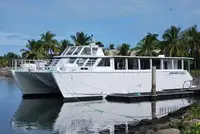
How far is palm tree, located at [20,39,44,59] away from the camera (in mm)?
61250

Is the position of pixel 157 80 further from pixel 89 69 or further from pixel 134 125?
pixel 134 125

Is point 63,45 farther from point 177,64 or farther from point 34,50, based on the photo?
point 177,64

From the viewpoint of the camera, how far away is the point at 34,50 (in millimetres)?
63094

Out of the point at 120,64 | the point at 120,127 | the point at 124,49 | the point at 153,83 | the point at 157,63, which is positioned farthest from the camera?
the point at 124,49

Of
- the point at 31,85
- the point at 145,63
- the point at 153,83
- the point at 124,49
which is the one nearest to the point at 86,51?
the point at 145,63

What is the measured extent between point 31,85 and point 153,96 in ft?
35.9

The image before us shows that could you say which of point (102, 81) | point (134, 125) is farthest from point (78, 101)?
point (134, 125)

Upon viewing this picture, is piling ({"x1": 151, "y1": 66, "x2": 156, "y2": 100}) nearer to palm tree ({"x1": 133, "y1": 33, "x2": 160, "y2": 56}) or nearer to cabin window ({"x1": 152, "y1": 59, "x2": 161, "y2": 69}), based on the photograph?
cabin window ({"x1": 152, "y1": 59, "x2": 161, "y2": 69})

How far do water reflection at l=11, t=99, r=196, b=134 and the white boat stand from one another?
61.1 inches

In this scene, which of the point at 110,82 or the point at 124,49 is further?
the point at 124,49

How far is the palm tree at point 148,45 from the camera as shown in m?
54.3

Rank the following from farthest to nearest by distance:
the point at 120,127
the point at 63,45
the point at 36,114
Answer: the point at 63,45 → the point at 36,114 → the point at 120,127

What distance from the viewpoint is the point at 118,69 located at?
29.0 m

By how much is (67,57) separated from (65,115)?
7.40 metres
